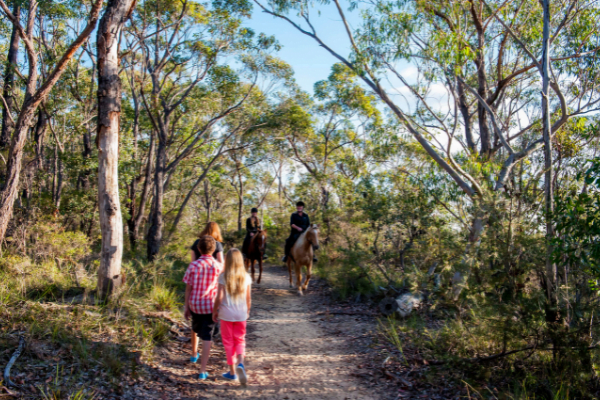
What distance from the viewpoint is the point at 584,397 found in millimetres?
4477

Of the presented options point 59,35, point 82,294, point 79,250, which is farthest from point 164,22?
point 82,294

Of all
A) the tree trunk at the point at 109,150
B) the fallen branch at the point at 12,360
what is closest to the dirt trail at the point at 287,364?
the fallen branch at the point at 12,360

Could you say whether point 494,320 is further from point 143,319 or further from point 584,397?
point 143,319

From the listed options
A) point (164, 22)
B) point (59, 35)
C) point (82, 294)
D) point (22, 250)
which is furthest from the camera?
point (59, 35)

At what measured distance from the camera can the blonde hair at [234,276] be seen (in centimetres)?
491

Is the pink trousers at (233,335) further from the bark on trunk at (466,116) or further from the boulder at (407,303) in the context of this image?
the bark on trunk at (466,116)

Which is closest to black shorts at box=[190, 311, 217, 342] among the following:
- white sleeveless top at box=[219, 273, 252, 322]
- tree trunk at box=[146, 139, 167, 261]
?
white sleeveless top at box=[219, 273, 252, 322]

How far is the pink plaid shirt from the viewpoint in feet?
16.7

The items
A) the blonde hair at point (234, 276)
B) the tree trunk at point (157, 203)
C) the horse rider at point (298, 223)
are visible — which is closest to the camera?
the blonde hair at point (234, 276)

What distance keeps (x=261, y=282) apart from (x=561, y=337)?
Result: 918cm

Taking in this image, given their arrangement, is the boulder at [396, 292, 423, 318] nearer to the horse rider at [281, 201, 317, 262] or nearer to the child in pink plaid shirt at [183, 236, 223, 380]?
the child in pink plaid shirt at [183, 236, 223, 380]

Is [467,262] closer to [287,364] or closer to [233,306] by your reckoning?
[287,364]

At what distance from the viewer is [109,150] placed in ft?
21.1

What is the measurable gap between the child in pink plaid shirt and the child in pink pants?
0.18 metres
